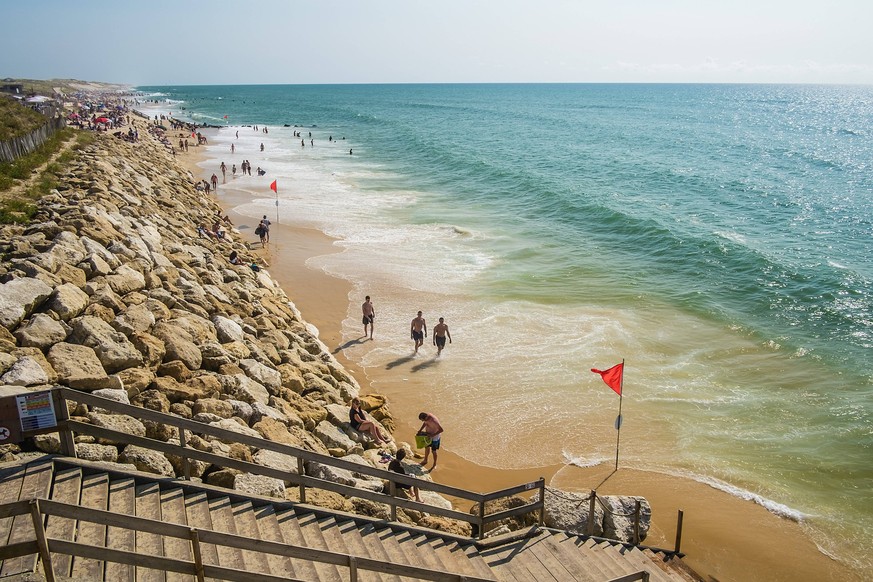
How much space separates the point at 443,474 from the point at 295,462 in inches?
158

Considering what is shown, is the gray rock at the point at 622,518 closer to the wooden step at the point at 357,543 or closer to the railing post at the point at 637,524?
the railing post at the point at 637,524

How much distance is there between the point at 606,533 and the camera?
10.0m

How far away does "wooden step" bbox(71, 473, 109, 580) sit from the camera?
5.68m

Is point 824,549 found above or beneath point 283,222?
beneath

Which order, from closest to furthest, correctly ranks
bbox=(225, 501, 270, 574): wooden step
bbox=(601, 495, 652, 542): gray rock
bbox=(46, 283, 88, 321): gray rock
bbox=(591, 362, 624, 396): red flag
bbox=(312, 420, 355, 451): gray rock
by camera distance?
bbox=(225, 501, 270, 574): wooden step → bbox=(601, 495, 652, 542): gray rock → bbox=(46, 283, 88, 321): gray rock → bbox=(312, 420, 355, 451): gray rock → bbox=(591, 362, 624, 396): red flag

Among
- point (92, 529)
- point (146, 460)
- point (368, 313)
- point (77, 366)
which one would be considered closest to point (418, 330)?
point (368, 313)

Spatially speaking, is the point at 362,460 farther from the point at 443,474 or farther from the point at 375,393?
the point at 375,393

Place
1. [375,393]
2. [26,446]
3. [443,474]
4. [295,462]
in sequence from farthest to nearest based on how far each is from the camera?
[375,393], [443,474], [295,462], [26,446]

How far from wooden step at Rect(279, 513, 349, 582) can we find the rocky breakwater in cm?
51

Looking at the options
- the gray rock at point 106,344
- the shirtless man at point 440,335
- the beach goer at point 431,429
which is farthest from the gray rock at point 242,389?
the shirtless man at point 440,335

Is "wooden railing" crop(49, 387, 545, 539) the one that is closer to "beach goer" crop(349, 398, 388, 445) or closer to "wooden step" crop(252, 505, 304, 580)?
"wooden step" crop(252, 505, 304, 580)

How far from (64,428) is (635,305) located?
19000 mm

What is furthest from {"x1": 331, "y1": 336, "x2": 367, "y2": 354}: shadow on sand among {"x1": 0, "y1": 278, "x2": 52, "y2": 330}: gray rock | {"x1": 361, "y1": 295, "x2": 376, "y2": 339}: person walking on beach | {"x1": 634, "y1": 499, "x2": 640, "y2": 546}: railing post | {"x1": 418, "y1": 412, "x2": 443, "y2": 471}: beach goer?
{"x1": 634, "y1": 499, "x2": 640, "y2": 546}: railing post

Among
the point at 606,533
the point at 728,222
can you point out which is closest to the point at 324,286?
the point at 606,533
